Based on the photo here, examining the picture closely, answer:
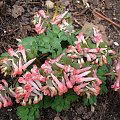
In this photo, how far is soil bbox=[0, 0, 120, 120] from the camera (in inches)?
114

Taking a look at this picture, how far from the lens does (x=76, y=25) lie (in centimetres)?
329

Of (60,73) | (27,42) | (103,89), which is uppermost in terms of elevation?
(27,42)

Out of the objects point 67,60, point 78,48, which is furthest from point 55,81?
point 78,48

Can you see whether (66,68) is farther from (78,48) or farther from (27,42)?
(27,42)

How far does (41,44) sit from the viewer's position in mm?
2662

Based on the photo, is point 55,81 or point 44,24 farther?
point 44,24

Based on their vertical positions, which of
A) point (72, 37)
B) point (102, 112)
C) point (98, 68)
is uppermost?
point (72, 37)

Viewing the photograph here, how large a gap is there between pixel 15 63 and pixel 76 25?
2.91ft

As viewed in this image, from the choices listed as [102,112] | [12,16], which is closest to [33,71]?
[102,112]

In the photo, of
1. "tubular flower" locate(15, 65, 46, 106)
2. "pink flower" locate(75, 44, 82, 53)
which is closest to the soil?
"tubular flower" locate(15, 65, 46, 106)

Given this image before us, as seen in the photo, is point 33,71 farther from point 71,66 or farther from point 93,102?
point 93,102

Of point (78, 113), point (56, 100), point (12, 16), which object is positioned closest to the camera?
point (56, 100)

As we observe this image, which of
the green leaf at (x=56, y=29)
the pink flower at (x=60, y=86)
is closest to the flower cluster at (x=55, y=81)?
the pink flower at (x=60, y=86)

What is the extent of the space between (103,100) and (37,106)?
0.54 metres
